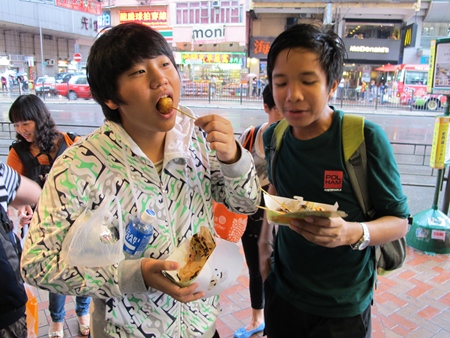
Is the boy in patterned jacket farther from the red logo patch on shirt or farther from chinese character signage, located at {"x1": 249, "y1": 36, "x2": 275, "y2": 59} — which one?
chinese character signage, located at {"x1": 249, "y1": 36, "x2": 275, "y2": 59}

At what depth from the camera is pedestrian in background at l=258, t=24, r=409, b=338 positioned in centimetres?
141

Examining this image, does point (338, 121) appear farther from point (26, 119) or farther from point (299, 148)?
point (26, 119)

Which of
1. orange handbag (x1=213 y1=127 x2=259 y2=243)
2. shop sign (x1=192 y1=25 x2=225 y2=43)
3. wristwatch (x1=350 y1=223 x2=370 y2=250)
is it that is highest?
shop sign (x1=192 y1=25 x2=225 y2=43)

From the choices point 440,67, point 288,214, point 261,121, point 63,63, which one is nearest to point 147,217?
point 288,214

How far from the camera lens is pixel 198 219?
1.35 m

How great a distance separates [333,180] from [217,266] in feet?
2.03

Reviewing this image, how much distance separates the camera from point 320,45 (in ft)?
4.73

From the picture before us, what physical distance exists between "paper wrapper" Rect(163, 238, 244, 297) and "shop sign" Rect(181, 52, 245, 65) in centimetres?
2585

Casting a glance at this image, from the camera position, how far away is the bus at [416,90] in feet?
61.9

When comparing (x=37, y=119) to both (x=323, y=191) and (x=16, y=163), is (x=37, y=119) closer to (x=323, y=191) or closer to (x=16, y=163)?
(x=16, y=163)

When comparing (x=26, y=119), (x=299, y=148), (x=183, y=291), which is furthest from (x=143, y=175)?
(x=26, y=119)

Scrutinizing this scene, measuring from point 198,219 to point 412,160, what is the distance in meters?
8.48

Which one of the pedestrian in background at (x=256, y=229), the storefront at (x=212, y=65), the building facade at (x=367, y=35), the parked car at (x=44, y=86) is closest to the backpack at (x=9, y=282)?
the pedestrian in background at (x=256, y=229)

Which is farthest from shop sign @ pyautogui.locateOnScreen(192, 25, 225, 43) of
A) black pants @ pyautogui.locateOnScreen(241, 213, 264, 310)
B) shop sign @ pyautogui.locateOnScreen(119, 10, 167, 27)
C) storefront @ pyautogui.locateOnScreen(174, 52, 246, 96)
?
black pants @ pyautogui.locateOnScreen(241, 213, 264, 310)
